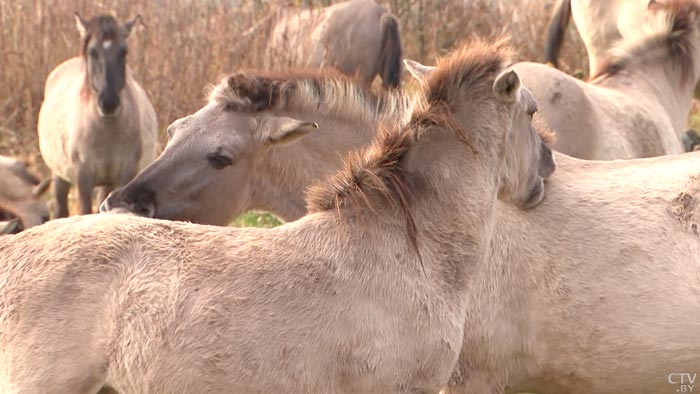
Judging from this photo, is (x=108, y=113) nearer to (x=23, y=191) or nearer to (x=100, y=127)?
(x=100, y=127)

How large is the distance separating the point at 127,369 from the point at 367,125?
2.08 m

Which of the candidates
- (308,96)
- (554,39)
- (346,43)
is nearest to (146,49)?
(346,43)

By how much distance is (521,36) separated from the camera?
1445 cm

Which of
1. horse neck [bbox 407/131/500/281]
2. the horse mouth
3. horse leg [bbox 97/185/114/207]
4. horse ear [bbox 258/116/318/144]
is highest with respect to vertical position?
horse neck [bbox 407/131/500/281]

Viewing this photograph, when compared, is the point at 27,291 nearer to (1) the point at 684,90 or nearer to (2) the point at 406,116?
(2) the point at 406,116

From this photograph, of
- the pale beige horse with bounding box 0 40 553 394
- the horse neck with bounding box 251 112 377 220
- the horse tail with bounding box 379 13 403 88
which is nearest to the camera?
the pale beige horse with bounding box 0 40 553 394

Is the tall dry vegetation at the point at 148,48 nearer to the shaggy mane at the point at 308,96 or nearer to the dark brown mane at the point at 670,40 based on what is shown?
the dark brown mane at the point at 670,40

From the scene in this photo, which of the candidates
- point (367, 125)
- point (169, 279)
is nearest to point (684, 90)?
point (367, 125)

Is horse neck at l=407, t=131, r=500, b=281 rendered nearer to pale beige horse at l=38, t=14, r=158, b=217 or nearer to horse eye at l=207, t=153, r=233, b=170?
horse eye at l=207, t=153, r=233, b=170

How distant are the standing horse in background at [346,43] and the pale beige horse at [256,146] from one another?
6.26m

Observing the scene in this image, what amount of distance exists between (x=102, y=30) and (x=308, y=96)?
4.46 meters

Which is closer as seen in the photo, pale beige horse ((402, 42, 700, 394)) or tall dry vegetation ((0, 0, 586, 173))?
pale beige horse ((402, 42, 700, 394))

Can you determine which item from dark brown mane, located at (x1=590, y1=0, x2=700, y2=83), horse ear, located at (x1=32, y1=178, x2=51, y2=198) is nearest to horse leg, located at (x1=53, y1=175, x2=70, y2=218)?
horse ear, located at (x1=32, y1=178, x2=51, y2=198)

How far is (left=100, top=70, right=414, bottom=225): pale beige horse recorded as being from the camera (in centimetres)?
537
